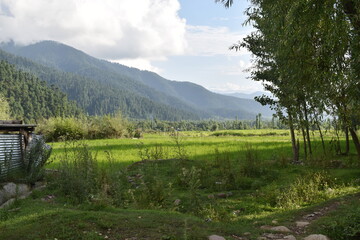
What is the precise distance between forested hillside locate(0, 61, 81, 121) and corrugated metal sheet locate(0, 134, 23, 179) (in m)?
94.3

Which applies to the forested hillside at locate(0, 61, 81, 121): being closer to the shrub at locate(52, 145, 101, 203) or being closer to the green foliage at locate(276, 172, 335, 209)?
the shrub at locate(52, 145, 101, 203)

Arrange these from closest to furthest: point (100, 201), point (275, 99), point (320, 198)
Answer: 1. point (100, 201)
2. point (320, 198)
3. point (275, 99)

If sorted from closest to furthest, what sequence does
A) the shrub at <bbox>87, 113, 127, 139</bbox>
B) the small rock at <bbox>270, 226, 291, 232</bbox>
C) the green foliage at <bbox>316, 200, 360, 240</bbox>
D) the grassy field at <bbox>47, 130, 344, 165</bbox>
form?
the green foliage at <bbox>316, 200, 360, 240</bbox> → the small rock at <bbox>270, 226, 291, 232</bbox> → the grassy field at <bbox>47, 130, 344, 165</bbox> → the shrub at <bbox>87, 113, 127, 139</bbox>

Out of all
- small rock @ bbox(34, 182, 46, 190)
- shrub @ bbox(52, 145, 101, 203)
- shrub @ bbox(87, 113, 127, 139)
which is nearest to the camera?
shrub @ bbox(52, 145, 101, 203)

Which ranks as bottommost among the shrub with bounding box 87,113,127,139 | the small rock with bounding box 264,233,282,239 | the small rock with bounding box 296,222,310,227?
the small rock with bounding box 296,222,310,227

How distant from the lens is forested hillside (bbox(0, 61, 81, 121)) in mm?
101625

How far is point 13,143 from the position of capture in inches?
385

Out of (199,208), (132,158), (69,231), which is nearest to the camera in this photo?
(69,231)

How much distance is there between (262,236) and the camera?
5172 mm

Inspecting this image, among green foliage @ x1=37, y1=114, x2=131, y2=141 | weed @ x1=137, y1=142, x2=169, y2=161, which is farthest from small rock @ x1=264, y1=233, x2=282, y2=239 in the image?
green foliage @ x1=37, y1=114, x2=131, y2=141

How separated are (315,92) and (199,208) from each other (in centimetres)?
609

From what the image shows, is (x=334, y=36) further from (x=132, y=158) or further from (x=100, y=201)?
(x=132, y=158)

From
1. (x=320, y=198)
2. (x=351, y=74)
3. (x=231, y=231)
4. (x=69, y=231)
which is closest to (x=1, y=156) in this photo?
(x=69, y=231)

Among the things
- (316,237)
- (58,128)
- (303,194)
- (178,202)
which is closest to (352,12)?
(303,194)
